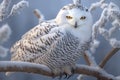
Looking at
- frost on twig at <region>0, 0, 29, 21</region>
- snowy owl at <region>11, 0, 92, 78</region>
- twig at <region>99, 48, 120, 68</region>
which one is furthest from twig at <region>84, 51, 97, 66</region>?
frost on twig at <region>0, 0, 29, 21</region>

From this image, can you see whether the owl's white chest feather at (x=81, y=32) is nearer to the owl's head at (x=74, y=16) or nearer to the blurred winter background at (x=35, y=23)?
the owl's head at (x=74, y=16)

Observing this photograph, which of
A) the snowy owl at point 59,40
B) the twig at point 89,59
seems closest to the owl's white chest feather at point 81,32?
the snowy owl at point 59,40

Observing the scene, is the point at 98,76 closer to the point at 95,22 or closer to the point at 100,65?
the point at 100,65

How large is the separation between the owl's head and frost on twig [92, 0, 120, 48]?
105 mm

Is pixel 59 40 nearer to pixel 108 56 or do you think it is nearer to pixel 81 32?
pixel 81 32

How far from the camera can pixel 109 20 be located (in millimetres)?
1023

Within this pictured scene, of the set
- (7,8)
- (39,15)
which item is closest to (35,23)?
(39,15)

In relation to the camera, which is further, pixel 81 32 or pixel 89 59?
pixel 89 59

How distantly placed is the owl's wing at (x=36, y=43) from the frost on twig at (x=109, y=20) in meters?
0.18

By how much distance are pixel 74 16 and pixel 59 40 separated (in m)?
0.08

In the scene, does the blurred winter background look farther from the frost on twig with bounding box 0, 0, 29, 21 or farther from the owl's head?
the owl's head

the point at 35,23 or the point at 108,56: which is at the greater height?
the point at 35,23

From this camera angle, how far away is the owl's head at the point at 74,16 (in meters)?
0.86

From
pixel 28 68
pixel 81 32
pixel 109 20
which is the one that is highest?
pixel 109 20
